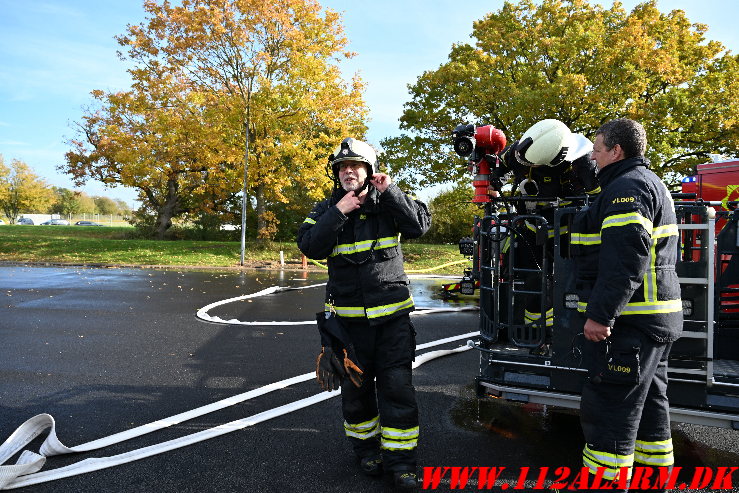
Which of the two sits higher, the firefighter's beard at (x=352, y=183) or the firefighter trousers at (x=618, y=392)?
the firefighter's beard at (x=352, y=183)

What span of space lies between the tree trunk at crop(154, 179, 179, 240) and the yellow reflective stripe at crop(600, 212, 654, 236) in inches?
1061

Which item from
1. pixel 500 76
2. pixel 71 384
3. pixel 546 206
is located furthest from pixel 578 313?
pixel 500 76


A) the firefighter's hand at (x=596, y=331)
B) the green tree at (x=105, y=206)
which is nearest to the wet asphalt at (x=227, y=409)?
the firefighter's hand at (x=596, y=331)

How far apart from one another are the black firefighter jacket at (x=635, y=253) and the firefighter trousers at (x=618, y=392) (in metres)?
0.10

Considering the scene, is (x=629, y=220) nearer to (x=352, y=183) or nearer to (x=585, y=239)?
(x=585, y=239)

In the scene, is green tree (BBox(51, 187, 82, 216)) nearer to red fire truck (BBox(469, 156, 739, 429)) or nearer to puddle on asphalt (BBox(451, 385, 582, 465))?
puddle on asphalt (BBox(451, 385, 582, 465))

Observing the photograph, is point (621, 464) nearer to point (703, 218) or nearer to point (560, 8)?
point (703, 218)

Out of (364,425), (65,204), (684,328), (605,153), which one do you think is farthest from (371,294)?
(65,204)

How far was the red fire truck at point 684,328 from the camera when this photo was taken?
2.79 m

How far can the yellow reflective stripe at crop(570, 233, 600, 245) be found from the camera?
8.56ft

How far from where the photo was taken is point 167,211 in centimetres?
2706

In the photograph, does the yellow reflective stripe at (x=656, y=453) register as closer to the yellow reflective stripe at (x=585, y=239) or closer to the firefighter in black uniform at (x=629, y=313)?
the firefighter in black uniform at (x=629, y=313)

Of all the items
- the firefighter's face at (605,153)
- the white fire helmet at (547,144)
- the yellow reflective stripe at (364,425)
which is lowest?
the yellow reflective stripe at (364,425)

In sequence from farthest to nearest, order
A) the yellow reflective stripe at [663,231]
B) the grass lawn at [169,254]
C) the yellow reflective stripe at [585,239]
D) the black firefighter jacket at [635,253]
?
the grass lawn at [169,254], the yellow reflective stripe at [585,239], the yellow reflective stripe at [663,231], the black firefighter jacket at [635,253]
